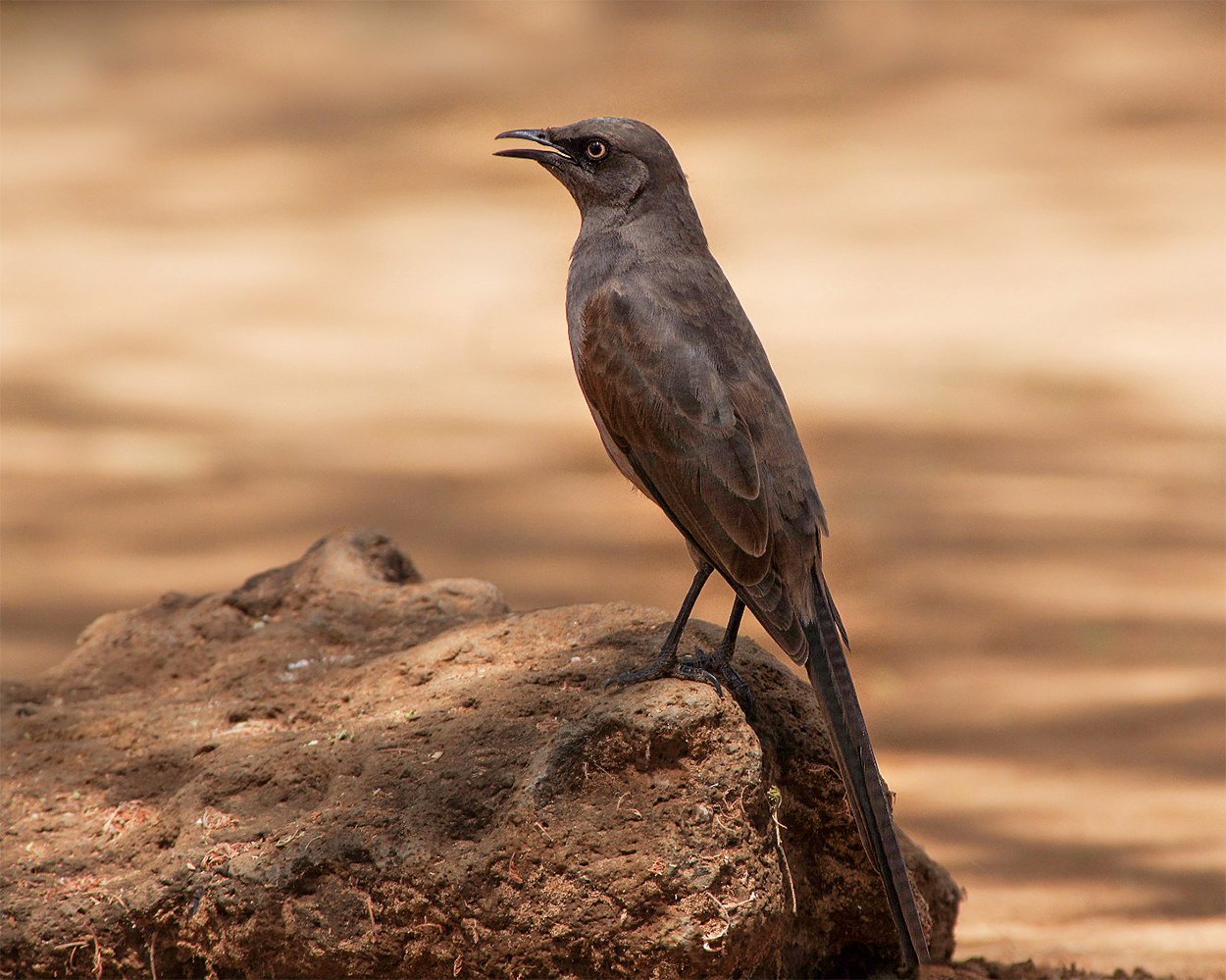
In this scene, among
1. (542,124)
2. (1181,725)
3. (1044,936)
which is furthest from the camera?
(542,124)

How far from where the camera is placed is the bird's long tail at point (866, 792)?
3.58 metres

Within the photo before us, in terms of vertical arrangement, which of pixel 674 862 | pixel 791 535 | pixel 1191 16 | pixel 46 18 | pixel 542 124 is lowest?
pixel 674 862

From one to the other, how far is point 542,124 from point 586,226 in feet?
29.0

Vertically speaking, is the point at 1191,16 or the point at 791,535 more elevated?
the point at 1191,16

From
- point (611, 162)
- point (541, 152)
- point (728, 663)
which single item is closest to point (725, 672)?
point (728, 663)

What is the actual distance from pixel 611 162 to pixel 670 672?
148 cm

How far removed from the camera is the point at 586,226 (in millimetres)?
4492

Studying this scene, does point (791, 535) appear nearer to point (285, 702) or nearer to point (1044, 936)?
point (285, 702)

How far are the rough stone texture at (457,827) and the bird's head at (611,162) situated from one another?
3.71 feet

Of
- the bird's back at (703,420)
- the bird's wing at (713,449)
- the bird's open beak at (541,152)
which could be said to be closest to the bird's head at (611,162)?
the bird's open beak at (541,152)

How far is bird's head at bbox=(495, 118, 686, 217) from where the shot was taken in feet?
14.5

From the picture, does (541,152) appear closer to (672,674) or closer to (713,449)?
(713,449)

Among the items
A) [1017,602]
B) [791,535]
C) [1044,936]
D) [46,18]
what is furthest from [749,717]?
[46,18]

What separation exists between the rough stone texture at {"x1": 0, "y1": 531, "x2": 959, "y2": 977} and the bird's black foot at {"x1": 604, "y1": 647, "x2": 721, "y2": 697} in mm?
66
